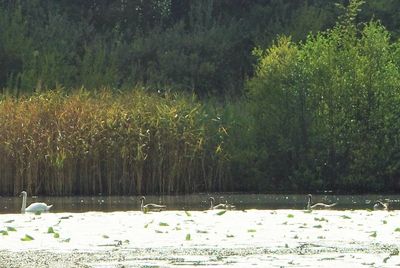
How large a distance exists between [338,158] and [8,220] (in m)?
16.3

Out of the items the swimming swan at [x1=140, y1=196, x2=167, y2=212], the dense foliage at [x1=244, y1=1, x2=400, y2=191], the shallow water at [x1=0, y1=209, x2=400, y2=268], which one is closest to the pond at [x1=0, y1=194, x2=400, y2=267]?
the shallow water at [x1=0, y1=209, x2=400, y2=268]

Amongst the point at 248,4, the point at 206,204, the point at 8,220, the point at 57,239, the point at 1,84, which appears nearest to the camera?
the point at 57,239

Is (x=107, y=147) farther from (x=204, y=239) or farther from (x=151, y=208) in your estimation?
(x=204, y=239)

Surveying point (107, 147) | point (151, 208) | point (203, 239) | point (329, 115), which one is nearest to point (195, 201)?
point (107, 147)

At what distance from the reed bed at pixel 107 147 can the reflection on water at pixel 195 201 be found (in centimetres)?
102

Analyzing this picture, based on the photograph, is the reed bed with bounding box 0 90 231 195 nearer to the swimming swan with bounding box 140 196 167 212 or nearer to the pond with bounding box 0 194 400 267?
the swimming swan with bounding box 140 196 167 212

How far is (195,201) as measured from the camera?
107 ft

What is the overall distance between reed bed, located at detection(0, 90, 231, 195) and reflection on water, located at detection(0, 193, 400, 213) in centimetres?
102

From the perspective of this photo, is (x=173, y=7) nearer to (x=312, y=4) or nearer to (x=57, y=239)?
(x=312, y=4)

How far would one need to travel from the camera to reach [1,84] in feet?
160

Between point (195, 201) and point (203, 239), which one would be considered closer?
point (203, 239)

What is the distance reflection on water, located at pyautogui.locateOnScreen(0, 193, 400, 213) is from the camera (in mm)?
29953

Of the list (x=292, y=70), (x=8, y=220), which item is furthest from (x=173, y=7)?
(x=8, y=220)

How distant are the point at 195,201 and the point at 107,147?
4.41 meters
